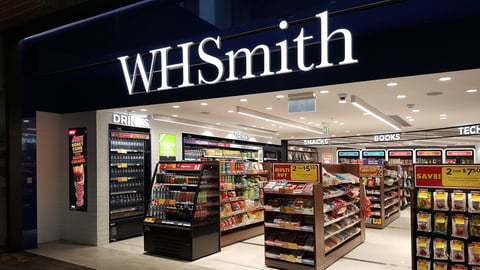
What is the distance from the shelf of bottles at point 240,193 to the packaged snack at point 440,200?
136 inches

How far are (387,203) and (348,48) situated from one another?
22.1 ft

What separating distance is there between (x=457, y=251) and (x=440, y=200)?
21.6 inches

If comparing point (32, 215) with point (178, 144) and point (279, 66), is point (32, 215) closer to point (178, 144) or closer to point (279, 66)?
point (178, 144)

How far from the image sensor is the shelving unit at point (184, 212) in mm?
6223

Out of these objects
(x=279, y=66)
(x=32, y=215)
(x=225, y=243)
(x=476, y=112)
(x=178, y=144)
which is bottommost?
(x=225, y=243)

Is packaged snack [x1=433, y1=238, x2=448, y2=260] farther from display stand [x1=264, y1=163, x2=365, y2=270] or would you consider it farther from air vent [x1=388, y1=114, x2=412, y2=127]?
air vent [x1=388, y1=114, x2=412, y2=127]

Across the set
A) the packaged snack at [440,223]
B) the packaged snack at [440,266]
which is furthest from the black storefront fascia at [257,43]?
the packaged snack at [440,266]

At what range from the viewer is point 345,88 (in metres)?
5.40

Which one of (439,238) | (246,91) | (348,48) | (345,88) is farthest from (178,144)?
(439,238)

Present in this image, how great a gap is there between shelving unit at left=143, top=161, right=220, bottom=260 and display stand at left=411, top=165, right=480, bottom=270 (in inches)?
137

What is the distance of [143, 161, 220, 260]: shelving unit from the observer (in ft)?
20.4

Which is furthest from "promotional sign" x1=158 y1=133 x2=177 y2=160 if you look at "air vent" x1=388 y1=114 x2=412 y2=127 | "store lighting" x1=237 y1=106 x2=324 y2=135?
"air vent" x1=388 y1=114 x2=412 y2=127

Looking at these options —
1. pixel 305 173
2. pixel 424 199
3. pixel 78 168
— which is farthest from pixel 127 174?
pixel 424 199

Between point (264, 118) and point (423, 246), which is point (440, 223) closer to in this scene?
point (423, 246)
